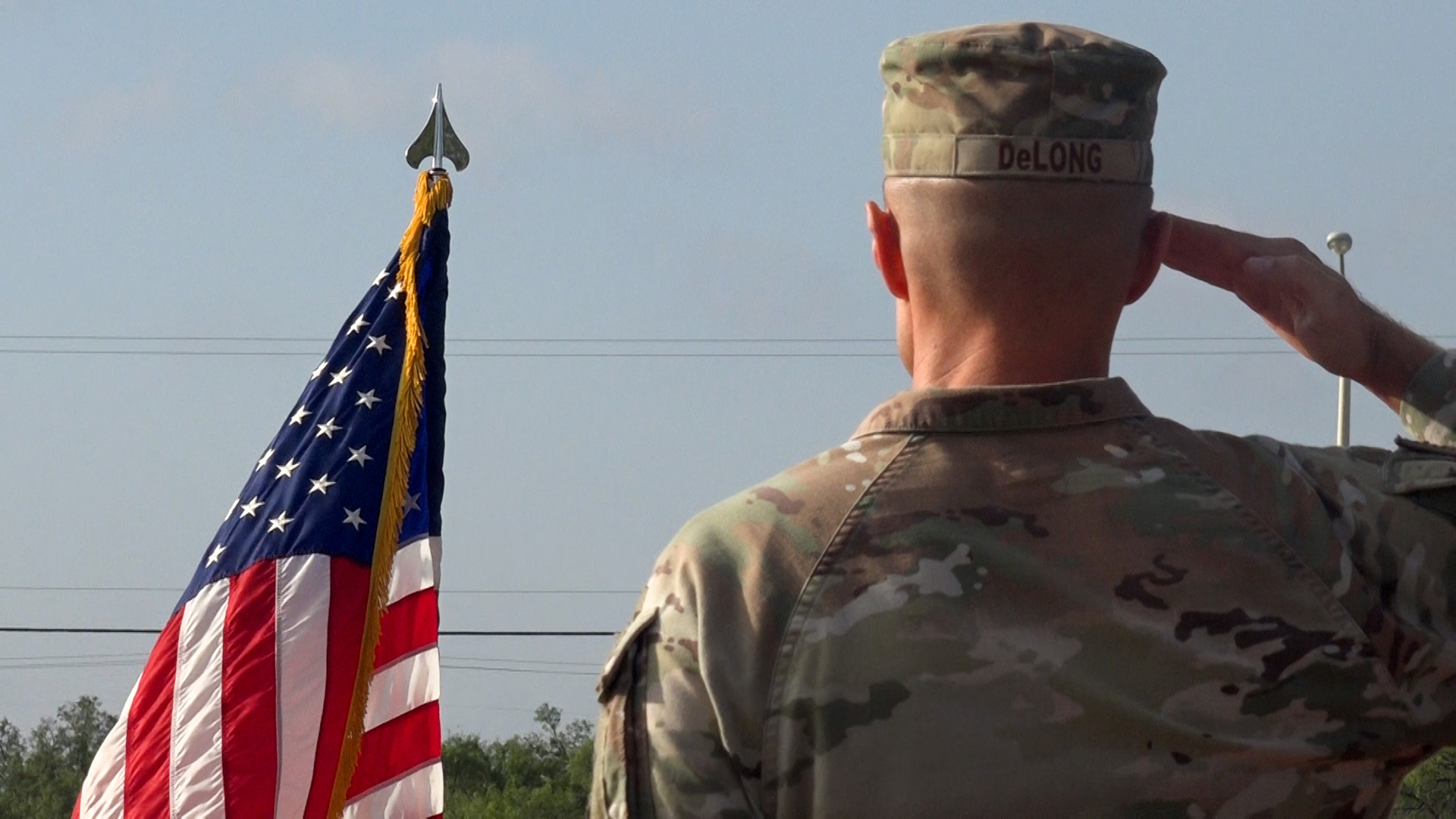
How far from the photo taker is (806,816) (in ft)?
6.11

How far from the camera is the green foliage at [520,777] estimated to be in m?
32.7

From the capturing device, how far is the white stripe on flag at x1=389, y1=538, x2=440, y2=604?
6.79m

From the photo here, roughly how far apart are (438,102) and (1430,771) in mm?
23108

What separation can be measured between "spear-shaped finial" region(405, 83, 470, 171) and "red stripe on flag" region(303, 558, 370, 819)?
1.85 meters

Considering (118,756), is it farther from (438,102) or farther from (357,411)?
(438,102)

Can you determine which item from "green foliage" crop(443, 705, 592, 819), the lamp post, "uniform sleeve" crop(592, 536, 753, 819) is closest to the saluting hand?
"uniform sleeve" crop(592, 536, 753, 819)

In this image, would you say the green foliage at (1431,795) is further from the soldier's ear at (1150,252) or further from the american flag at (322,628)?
the soldier's ear at (1150,252)

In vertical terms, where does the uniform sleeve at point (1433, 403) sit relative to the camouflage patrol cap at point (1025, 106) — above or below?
below

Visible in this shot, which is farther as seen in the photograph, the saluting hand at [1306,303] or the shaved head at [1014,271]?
the saluting hand at [1306,303]

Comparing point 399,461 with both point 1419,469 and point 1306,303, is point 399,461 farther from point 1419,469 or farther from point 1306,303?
point 1419,469

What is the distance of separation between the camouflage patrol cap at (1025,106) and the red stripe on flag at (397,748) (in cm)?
495

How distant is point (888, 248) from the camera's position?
2.01 m

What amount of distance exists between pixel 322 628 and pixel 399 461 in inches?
25.6

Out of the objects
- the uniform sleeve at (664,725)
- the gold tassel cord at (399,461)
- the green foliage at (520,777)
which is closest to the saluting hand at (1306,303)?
the uniform sleeve at (664,725)
